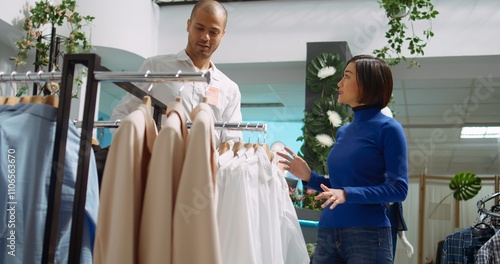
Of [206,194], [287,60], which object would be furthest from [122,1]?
[206,194]

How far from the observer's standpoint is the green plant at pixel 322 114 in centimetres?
594

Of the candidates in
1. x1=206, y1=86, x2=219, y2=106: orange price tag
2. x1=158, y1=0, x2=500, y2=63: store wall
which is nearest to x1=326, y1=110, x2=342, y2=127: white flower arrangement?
x1=158, y1=0, x2=500, y2=63: store wall

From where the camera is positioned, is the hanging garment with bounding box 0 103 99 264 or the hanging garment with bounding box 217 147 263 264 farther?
the hanging garment with bounding box 217 147 263 264

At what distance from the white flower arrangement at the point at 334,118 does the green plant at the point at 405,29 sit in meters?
0.75

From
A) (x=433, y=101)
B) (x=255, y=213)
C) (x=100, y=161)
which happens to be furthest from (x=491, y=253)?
(x=433, y=101)

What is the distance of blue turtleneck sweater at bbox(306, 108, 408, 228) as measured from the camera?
7.18 ft

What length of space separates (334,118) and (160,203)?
15.3ft

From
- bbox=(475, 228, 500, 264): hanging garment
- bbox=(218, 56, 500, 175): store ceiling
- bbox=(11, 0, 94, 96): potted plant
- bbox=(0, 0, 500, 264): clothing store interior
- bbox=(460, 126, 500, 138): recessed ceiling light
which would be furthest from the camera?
bbox=(460, 126, 500, 138): recessed ceiling light

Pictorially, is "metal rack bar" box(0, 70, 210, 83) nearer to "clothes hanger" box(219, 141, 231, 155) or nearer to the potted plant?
"clothes hanger" box(219, 141, 231, 155)

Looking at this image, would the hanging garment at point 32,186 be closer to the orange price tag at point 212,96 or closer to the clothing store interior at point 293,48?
the orange price tag at point 212,96

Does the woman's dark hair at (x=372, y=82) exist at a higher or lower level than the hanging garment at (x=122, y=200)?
higher

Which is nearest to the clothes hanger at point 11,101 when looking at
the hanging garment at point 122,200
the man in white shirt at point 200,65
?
the hanging garment at point 122,200

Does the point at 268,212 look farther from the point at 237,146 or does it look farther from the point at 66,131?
the point at 66,131

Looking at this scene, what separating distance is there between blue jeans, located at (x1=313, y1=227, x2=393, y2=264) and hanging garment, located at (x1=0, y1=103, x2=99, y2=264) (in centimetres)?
98
